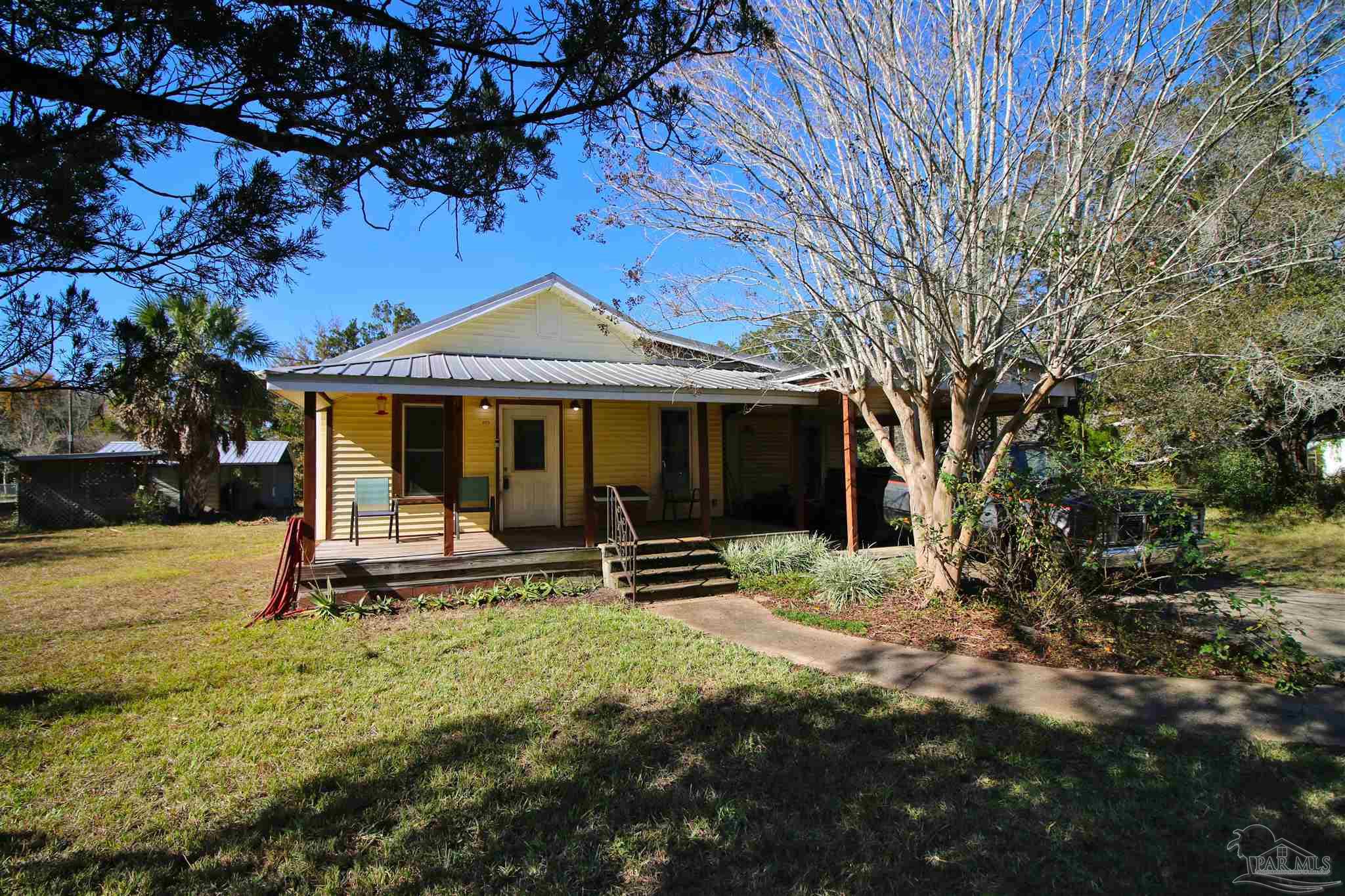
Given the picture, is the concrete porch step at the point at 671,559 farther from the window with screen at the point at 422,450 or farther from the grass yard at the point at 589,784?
the window with screen at the point at 422,450

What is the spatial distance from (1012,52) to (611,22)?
5.15 metres

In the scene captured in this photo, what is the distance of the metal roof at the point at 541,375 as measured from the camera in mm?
8055

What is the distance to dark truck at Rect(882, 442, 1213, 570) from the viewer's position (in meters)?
5.44

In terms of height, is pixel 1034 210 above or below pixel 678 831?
above

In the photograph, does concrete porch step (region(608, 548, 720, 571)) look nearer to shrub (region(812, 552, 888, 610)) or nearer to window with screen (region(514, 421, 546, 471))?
shrub (region(812, 552, 888, 610))

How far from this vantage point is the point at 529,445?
38.1 feet

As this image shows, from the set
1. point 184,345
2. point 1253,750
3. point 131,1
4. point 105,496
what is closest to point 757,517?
point 1253,750

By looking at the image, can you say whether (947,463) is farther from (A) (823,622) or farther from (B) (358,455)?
(B) (358,455)

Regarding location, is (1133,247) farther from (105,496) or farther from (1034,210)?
(105,496)

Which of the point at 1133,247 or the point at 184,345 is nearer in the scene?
the point at 1133,247

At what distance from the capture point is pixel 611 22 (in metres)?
2.94

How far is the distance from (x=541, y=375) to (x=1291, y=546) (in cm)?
1294

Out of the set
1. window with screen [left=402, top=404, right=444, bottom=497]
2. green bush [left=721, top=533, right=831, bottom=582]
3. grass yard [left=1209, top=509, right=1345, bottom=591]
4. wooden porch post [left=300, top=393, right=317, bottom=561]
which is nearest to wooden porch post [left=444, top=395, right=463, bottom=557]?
wooden porch post [left=300, top=393, right=317, bottom=561]

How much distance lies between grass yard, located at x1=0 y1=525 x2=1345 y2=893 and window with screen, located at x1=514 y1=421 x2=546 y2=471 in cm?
589
